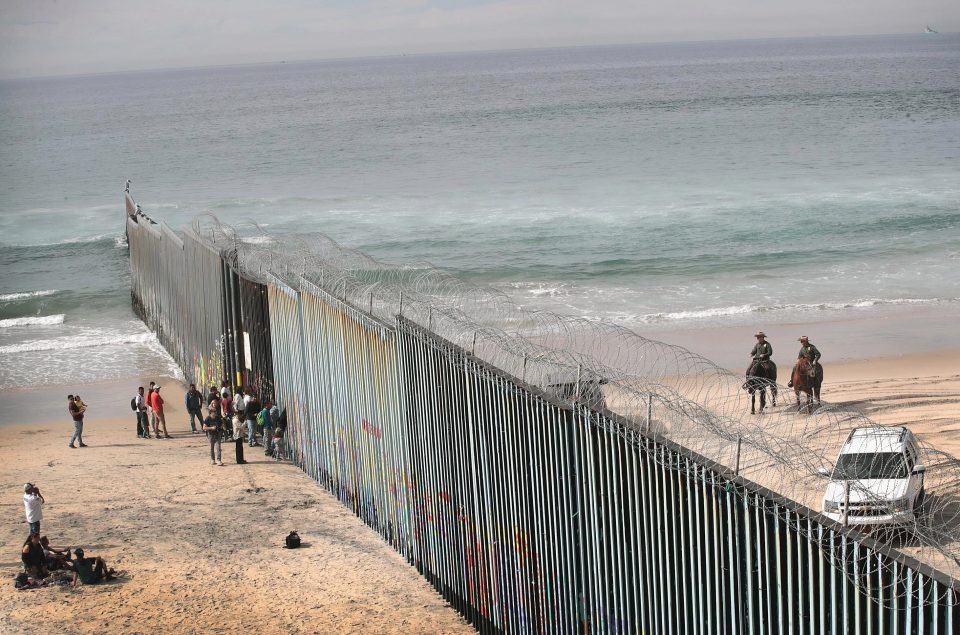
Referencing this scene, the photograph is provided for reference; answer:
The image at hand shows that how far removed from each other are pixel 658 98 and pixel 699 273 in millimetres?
88596

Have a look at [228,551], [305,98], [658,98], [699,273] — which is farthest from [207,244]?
[305,98]

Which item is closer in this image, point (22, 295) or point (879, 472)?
point (879, 472)

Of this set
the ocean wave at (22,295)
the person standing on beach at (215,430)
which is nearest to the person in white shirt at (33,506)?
the person standing on beach at (215,430)

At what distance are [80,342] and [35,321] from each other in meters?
4.58

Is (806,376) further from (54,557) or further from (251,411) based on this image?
(54,557)

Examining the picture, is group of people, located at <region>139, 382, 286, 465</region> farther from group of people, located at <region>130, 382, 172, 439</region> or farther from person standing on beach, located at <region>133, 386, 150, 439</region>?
person standing on beach, located at <region>133, 386, 150, 439</region>

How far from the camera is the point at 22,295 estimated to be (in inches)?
1448

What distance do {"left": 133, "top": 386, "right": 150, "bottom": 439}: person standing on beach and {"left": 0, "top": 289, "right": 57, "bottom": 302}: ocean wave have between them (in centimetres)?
1916

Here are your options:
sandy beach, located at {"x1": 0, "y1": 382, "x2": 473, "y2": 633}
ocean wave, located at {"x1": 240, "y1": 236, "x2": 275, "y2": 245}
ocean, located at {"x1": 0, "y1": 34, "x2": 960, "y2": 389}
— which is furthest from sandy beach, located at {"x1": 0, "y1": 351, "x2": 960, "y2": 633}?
ocean, located at {"x1": 0, "y1": 34, "x2": 960, "y2": 389}

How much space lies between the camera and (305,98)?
14425 cm

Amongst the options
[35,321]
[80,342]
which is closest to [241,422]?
[80,342]

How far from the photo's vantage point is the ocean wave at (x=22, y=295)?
36156 mm

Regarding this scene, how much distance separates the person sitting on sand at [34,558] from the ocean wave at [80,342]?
1624cm

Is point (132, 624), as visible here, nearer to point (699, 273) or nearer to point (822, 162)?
point (699, 273)
